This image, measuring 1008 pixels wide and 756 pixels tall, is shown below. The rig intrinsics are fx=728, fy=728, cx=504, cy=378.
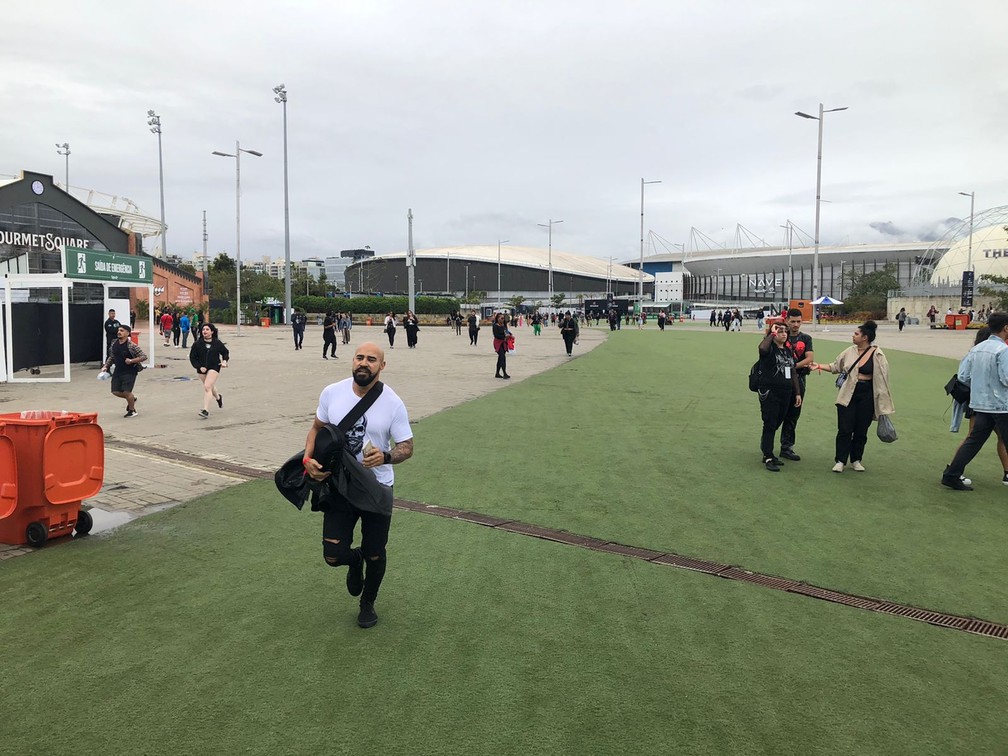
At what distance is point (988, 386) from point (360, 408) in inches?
234

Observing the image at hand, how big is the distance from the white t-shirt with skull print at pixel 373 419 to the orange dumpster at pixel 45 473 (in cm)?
257

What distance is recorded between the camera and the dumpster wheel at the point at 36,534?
515cm

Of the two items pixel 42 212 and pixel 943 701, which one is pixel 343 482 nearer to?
pixel 943 701

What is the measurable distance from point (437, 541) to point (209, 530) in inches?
71.3

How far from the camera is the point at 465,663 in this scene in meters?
3.54

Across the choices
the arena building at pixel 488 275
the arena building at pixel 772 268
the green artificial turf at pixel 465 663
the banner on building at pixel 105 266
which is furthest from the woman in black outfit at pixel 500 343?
the arena building at pixel 488 275

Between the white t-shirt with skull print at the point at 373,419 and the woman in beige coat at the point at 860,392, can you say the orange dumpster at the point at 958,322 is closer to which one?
the woman in beige coat at the point at 860,392

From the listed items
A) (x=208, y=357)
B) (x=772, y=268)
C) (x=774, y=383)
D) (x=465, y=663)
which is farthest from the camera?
(x=772, y=268)

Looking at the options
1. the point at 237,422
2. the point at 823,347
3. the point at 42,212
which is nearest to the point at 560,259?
the point at 823,347

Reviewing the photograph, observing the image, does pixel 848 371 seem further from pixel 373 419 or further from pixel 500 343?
pixel 500 343

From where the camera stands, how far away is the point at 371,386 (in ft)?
12.6

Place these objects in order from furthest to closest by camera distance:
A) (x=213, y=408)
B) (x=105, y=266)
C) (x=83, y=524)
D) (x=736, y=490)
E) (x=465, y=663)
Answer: (x=105, y=266) → (x=213, y=408) → (x=736, y=490) → (x=83, y=524) → (x=465, y=663)

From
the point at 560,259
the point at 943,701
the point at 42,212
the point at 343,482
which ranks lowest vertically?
the point at 943,701

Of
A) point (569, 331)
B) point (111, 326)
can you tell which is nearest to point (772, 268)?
point (569, 331)
